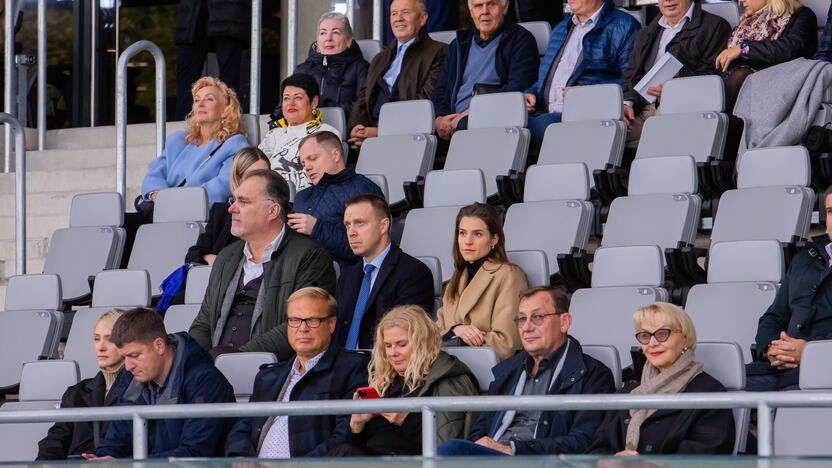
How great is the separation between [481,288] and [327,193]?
123cm

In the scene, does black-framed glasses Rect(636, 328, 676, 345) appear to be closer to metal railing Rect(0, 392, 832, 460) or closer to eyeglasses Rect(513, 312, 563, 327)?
eyeglasses Rect(513, 312, 563, 327)

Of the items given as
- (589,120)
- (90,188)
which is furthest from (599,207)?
(90,188)

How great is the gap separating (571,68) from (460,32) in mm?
635

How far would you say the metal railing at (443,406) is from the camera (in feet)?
12.7

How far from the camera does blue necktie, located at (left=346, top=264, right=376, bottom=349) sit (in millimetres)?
6238

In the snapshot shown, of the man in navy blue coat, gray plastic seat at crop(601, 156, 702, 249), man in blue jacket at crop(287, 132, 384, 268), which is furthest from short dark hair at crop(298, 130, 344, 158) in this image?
the man in navy blue coat

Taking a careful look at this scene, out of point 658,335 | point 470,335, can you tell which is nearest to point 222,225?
point 470,335

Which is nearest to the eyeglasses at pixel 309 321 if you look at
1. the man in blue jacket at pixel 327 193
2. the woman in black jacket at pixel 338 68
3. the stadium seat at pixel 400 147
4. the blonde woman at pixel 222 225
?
the man in blue jacket at pixel 327 193

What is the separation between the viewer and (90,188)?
919cm

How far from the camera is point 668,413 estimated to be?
4.85 m

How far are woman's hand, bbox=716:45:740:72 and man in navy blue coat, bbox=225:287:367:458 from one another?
257 cm

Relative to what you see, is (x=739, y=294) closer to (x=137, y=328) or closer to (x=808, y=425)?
(x=808, y=425)

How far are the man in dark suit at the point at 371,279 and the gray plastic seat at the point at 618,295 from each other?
0.60m

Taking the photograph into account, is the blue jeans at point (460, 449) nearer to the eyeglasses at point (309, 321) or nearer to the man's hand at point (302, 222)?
the eyeglasses at point (309, 321)
